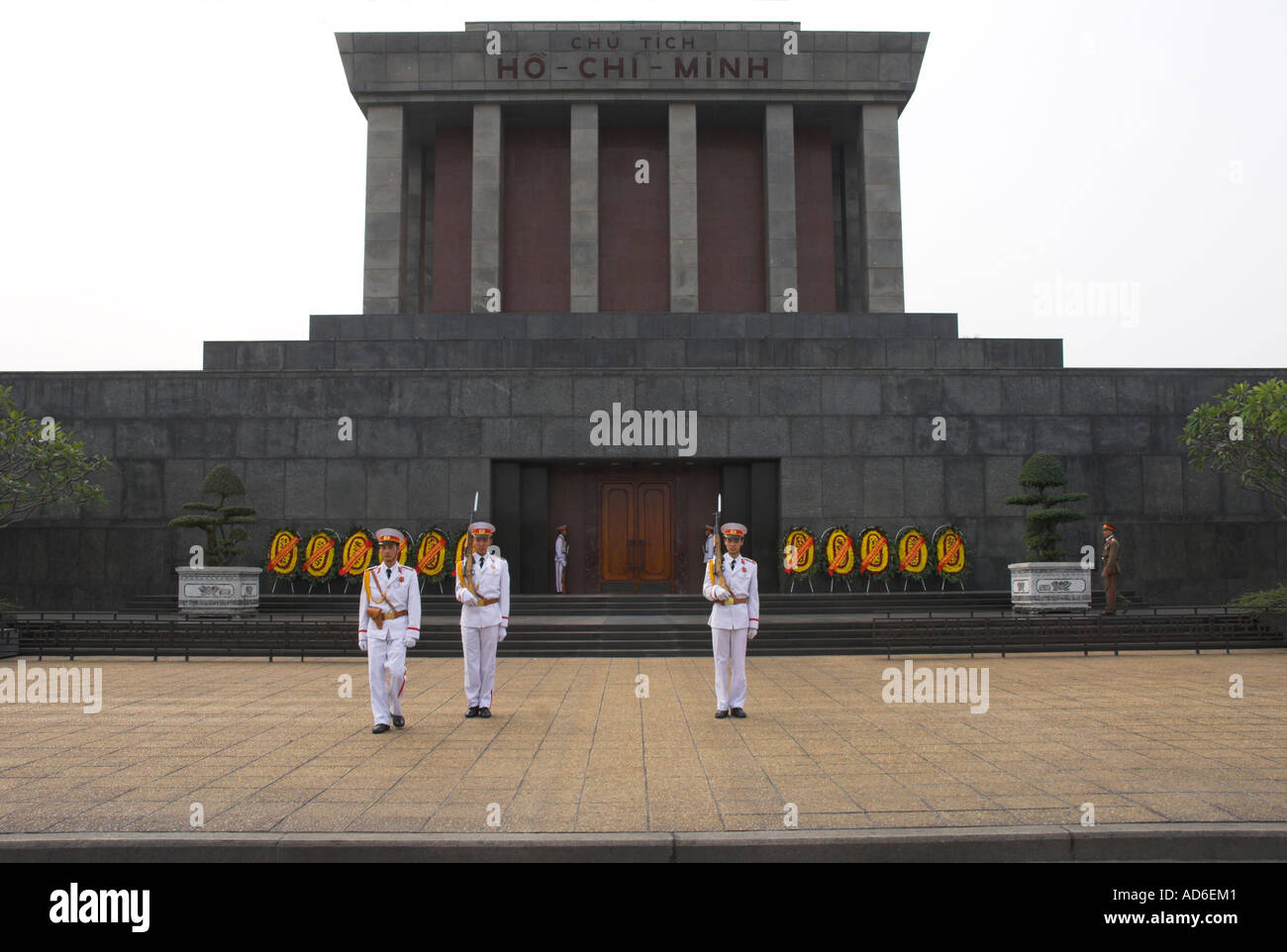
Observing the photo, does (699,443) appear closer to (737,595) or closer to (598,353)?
(598,353)

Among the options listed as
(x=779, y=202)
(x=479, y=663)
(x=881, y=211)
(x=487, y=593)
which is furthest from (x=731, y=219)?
(x=479, y=663)

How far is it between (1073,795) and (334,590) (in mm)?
20782

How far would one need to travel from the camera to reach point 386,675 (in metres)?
10.8

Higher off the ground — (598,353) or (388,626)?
(598,353)

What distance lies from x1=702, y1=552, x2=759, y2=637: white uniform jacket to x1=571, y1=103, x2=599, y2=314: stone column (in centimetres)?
2071

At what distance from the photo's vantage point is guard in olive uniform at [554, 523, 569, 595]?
26172 millimetres

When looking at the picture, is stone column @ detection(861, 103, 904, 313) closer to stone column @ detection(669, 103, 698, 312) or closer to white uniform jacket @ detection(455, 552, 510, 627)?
stone column @ detection(669, 103, 698, 312)

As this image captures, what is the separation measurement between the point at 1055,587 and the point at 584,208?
63.3ft

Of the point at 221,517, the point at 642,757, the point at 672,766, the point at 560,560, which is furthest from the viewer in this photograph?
the point at 560,560

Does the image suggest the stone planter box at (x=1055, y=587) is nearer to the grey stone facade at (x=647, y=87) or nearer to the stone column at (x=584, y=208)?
the grey stone facade at (x=647, y=87)

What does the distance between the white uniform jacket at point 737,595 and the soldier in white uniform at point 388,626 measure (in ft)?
11.3

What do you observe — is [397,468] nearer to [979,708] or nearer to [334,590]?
[334,590]

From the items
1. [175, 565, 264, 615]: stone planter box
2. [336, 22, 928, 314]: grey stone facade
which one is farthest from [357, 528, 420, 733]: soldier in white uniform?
[336, 22, 928, 314]: grey stone facade
